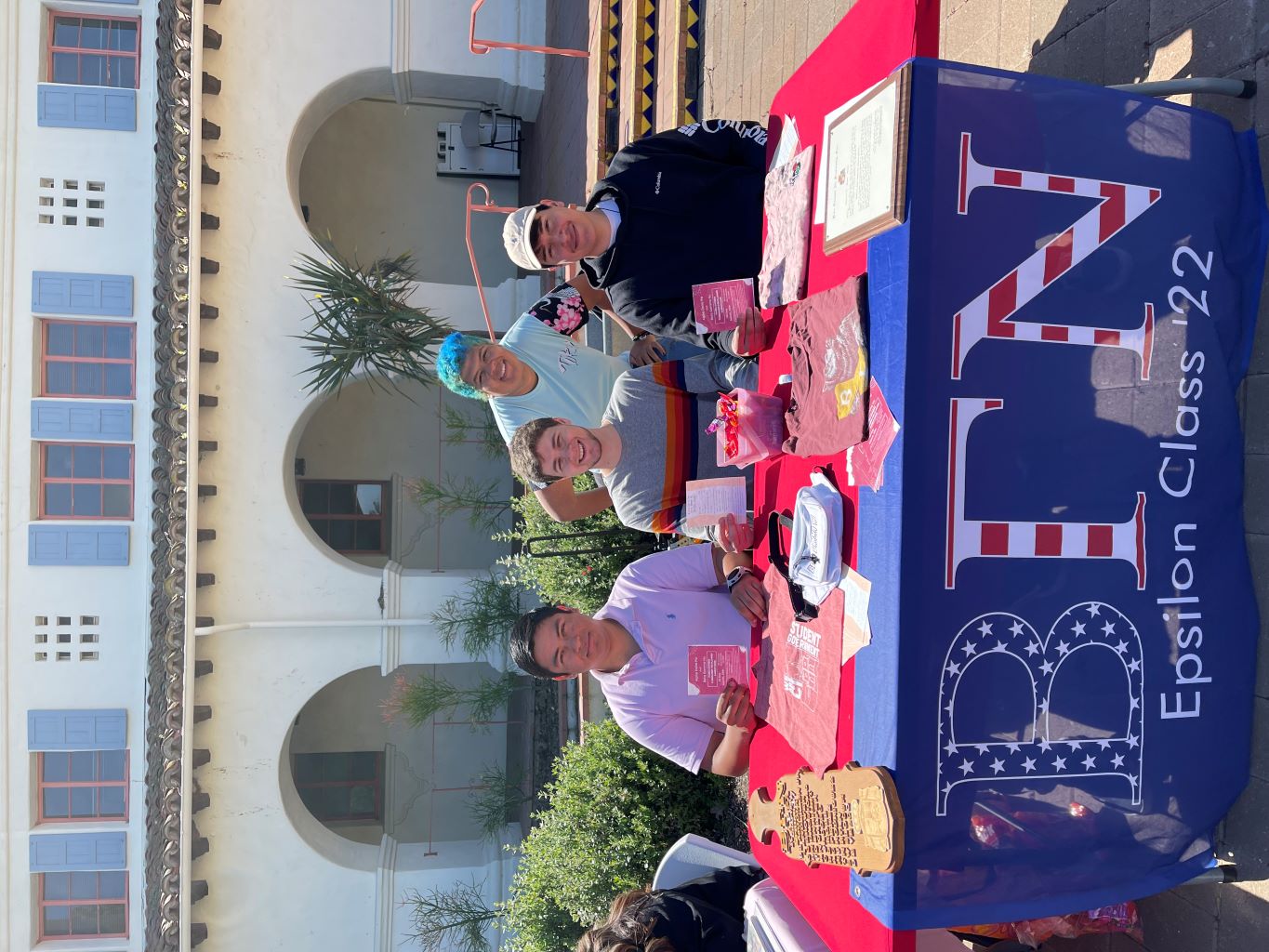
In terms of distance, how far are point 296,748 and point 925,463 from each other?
11.8 metres

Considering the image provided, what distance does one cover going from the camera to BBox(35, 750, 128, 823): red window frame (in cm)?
899

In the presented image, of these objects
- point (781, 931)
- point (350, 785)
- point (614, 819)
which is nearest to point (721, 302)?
point (781, 931)

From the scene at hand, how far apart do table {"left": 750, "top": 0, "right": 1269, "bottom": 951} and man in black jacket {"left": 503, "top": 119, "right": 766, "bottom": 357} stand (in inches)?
46.5

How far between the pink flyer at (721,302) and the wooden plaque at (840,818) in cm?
154

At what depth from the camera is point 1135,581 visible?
1.99 m

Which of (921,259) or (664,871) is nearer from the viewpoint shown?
(921,259)

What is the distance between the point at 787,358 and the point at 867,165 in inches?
31.4

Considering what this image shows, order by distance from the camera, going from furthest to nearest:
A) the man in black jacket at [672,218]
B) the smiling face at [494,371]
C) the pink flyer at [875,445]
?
the smiling face at [494,371] → the man in black jacket at [672,218] → the pink flyer at [875,445]

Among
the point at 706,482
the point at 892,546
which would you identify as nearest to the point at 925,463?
the point at 892,546

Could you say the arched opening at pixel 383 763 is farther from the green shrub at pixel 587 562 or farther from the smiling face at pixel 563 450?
the smiling face at pixel 563 450

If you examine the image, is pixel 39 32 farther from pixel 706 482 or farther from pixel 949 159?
pixel 949 159

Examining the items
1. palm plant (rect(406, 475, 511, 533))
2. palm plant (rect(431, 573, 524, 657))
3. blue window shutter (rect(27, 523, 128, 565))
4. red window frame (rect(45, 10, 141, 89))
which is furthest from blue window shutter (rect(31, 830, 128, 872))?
red window frame (rect(45, 10, 141, 89))

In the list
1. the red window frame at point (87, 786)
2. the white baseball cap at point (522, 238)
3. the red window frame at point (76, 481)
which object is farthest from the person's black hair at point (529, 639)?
the red window frame at point (87, 786)

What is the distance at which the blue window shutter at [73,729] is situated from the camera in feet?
28.5
